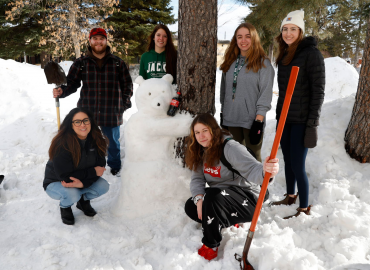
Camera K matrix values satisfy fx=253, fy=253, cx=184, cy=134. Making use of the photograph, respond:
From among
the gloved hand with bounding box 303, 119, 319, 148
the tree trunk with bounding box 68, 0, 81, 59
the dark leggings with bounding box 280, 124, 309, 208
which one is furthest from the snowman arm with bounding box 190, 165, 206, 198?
the tree trunk with bounding box 68, 0, 81, 59

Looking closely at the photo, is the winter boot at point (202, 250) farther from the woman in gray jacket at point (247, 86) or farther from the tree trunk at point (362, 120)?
the tree trunk at point (362, 120)

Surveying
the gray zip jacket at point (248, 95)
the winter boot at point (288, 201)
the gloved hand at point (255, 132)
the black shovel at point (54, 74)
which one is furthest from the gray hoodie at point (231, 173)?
the black shovel at point (54, 74)

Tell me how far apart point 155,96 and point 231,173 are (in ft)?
3.78

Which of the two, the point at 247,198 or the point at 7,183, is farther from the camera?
the point at 7,183

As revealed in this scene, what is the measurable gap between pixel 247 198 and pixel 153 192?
102 centimetres

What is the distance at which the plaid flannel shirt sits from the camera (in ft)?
11.0

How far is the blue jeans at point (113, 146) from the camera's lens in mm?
3533

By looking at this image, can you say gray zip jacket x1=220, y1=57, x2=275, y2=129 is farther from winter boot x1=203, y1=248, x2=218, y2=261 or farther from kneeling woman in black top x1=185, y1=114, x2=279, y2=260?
winter boot x1=203, y1=248, x2=218, y2=261

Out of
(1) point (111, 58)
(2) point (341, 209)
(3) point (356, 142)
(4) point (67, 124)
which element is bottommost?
(2) point (341, 209)

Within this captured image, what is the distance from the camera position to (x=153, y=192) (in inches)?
106

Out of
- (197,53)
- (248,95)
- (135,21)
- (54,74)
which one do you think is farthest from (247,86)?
(135,21)

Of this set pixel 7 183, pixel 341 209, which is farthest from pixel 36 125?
pixel 341 209

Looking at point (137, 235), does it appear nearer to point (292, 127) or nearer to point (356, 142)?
point (292, 127)

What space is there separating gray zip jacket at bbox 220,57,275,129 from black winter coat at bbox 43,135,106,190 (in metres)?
1.48
